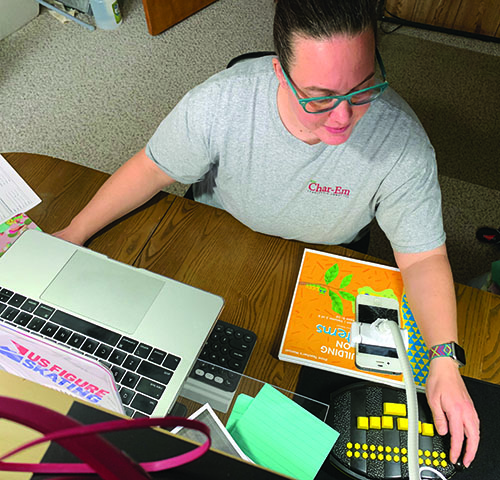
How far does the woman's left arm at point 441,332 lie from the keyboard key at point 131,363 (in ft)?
1.63

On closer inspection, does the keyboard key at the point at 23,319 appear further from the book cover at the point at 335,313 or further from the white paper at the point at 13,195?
the book cover at the point at 335,313

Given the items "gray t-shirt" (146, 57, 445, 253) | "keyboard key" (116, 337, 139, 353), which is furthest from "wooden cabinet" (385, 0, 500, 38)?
"keyboard key" (116, 337, 139, 353)

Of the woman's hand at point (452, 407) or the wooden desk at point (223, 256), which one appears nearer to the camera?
the woman's hand at point (452, 407)

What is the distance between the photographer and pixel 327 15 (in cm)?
70

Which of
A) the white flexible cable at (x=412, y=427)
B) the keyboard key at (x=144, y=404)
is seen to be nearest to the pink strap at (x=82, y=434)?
the white flexible cable at (x=412, y=427)

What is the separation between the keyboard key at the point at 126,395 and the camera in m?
0.71

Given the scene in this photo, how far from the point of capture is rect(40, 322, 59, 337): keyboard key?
0.76 meters

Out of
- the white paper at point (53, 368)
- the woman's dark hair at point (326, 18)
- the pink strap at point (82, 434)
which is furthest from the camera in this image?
the woman's dark hair at point (326, 18)

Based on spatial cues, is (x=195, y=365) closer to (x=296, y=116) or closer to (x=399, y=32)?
(x=296, y=116)

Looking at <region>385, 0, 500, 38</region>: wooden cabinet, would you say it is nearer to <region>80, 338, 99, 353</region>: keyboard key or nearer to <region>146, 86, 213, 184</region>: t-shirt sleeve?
<region>146, 86, 213, 184</region>: t-shirt sleeve

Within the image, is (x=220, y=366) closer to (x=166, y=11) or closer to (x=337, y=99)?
(x=337, y=99)

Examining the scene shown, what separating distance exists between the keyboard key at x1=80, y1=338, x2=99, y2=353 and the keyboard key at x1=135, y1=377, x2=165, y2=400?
3.7 inches

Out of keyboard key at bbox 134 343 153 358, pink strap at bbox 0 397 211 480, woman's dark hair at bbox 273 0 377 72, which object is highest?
pink strap at bbox 0 397 211 480

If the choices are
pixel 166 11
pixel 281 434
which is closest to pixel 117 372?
pixel 281 434
